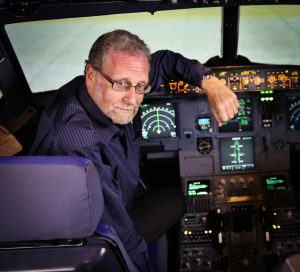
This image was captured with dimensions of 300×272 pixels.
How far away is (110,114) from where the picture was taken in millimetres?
1864

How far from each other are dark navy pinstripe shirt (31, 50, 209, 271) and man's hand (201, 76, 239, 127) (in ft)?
1.49

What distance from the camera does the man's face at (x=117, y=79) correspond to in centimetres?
177

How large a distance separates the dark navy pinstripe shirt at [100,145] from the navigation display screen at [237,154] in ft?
3.06

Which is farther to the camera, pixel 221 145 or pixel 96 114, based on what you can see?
pixel 221 145

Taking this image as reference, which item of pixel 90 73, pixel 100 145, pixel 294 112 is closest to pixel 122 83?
pixel 90 73

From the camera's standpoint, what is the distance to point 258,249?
104 inches

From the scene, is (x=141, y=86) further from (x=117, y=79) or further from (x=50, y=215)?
(x=50, y=215)

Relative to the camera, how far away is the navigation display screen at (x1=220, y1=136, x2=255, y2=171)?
2.94 metres

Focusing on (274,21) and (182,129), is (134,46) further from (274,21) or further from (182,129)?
(274,21)

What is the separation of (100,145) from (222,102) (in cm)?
57

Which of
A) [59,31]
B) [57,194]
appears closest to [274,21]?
[59,31]

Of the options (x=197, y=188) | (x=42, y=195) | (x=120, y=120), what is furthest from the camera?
(x=197, y=188)

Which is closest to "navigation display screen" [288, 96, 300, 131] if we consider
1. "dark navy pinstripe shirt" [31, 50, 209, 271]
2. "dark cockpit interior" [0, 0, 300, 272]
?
"dark cockpit interior" [0, 0, 300, 272]

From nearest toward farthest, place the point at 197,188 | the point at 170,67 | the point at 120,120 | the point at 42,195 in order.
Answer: the point at 42,195 → the point at 120,120 → the point at 170,67 → the point at 197,188
